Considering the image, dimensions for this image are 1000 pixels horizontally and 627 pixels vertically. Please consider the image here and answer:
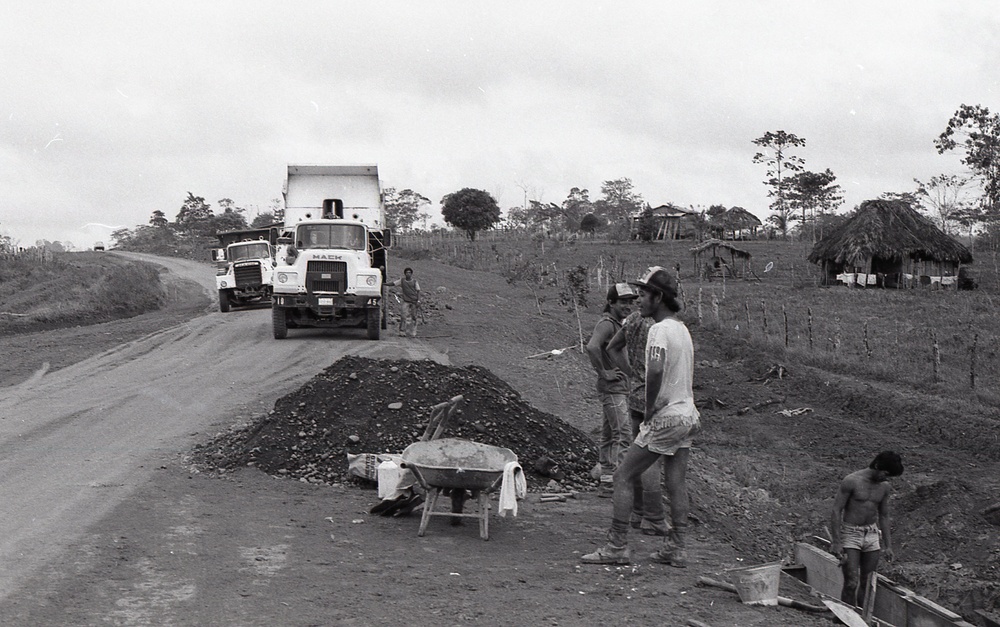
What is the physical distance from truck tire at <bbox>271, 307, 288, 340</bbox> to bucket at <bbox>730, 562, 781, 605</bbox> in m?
15.3

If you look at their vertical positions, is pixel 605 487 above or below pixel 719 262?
below

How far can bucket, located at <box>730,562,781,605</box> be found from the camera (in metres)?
5.92

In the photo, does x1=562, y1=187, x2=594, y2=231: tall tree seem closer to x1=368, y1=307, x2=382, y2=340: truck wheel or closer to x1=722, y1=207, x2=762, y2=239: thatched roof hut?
x1=722, y1=207, x2=762, y2=239: thatched roof hut

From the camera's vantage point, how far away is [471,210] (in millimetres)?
72438

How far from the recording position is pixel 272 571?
20.5 feet

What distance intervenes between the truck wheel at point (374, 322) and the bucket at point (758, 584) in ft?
47.7

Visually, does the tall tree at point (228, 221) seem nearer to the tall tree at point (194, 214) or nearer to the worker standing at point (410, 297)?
the tall tree at point (194, 214)

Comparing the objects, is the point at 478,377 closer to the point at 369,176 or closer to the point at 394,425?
the point at 394,425

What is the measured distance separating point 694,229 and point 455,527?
2481 inches

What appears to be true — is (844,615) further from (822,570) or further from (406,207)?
(406,207)

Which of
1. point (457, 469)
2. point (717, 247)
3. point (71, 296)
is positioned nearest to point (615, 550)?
point (457, 469)

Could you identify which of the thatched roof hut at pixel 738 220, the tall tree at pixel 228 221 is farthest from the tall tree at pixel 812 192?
the tall tree at pixel 228 221

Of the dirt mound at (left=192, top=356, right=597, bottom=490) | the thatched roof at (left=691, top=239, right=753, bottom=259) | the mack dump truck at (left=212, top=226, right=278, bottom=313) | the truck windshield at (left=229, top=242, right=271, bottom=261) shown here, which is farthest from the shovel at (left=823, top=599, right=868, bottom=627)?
the thatched roof at (left=691, top=239, right=753, bottom=259)

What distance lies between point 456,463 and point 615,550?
1.60 meters
